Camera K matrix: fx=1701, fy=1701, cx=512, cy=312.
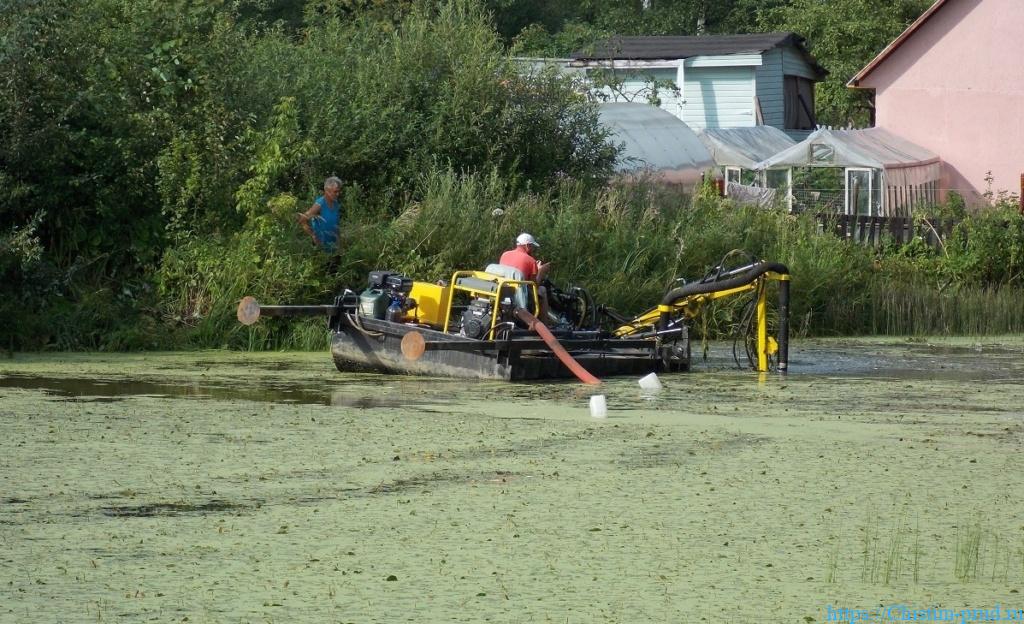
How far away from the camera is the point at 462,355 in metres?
14.9

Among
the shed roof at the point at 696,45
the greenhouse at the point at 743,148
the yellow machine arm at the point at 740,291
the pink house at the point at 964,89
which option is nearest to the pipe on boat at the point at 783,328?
the yellow machine arm at the point at 740,291

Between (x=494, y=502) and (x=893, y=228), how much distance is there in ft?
57.9

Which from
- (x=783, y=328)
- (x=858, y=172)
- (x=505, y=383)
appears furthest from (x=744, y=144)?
(x=505, y=383)

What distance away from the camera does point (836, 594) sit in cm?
665

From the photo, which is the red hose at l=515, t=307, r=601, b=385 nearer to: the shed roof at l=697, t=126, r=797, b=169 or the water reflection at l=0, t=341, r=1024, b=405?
the water reflection at l=0, t=341, r=1024, b=405

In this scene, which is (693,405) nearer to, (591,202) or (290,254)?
(290,254)

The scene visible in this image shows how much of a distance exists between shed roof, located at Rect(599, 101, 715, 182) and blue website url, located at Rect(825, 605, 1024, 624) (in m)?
21.5

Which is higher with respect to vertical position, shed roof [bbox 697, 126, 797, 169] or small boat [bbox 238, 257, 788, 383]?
shed roof [bbox 697, 126, 797, 169]

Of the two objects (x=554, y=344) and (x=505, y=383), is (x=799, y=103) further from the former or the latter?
(x=505, y=383)

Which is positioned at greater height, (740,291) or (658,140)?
(658,140)

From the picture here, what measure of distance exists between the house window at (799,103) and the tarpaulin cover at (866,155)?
20.0 ft

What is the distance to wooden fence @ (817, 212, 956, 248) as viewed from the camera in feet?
81.0

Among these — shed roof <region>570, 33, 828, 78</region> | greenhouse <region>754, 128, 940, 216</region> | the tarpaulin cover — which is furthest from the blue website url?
shed roof <region>570, 33, 828, 78</region>

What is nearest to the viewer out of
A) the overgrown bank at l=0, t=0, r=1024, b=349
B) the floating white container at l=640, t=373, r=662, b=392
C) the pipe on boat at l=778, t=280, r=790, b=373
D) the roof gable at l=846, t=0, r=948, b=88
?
the floating white container at l=640, t=373, r=662, b=392
